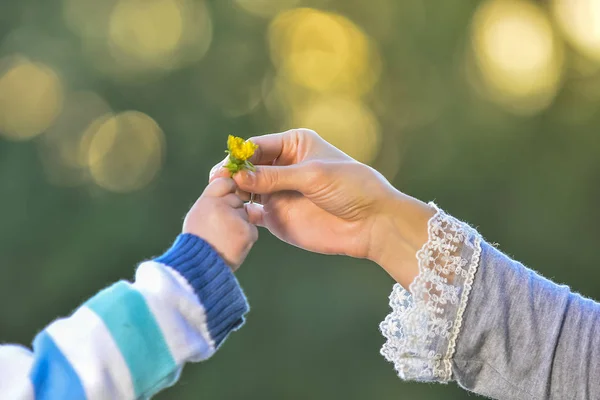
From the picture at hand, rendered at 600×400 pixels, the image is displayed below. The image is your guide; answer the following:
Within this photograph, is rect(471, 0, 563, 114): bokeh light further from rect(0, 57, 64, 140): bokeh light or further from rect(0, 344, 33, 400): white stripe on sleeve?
rect(0, 344, 33, 400): white stripe on sleeve

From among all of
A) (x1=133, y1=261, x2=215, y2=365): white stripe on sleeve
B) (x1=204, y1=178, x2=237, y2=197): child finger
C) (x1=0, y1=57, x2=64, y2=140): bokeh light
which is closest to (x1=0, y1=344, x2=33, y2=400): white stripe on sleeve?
(x1=133, y1=261, x2=215, y2=365): white stripe on sleeve

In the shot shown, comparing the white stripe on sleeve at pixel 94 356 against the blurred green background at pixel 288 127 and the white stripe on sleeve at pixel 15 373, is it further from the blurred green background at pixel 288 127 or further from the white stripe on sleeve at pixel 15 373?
the blurred green background at pixel 288 127

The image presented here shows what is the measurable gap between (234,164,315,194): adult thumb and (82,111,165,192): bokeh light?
1625 millimetres

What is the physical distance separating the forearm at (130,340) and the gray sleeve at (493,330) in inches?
10.8

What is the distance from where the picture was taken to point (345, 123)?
2.64m

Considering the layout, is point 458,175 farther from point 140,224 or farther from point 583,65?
point 140,224

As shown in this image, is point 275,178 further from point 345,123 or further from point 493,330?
point 345,123

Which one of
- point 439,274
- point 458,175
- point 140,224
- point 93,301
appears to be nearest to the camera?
point 93,301

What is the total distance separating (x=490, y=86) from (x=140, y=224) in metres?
1.47

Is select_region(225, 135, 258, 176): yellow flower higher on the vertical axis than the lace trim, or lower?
higher

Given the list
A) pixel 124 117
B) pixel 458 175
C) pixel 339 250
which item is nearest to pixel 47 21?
pixel 124 117

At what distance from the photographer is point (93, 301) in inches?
30.5

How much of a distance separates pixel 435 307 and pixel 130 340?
1.31 ft

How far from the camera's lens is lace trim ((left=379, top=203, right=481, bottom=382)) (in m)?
0.90
